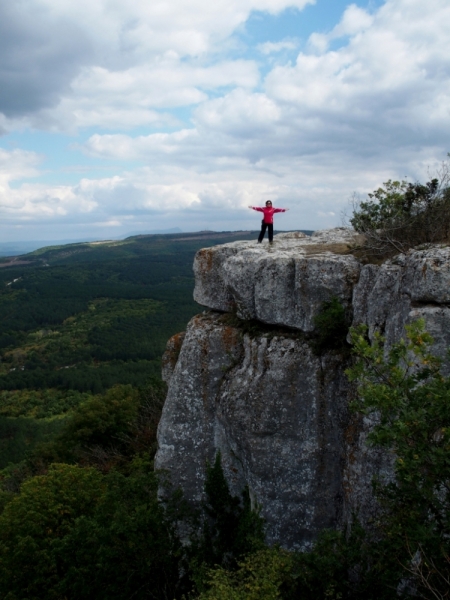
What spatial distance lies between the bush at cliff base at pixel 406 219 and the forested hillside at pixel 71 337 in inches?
1052

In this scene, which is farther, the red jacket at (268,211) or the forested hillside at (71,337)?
the forested hillside at (71,337)

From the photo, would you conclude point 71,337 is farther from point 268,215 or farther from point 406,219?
point 406,219

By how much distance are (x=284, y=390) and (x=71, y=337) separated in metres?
105

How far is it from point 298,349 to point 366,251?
306 centimetres

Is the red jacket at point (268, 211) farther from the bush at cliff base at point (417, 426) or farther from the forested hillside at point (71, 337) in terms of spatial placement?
the forested hillside at point (71, 337)

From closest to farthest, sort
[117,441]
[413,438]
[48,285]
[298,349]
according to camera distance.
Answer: [413,438] → [298,349] → [117,441] → [48,285]

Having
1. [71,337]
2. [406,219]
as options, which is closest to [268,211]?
[406,219]

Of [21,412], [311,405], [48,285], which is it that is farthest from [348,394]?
[48,285]

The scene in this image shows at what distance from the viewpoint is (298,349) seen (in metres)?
11.6

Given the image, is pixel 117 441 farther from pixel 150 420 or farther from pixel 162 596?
pixel 162 596

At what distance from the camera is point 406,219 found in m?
11.1

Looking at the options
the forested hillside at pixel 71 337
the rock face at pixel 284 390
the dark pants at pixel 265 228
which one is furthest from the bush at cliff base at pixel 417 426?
the forested hillside at pixel 71 337

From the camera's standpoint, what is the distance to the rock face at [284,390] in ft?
33.0

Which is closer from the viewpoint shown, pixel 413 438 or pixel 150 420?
pixel 413 438
